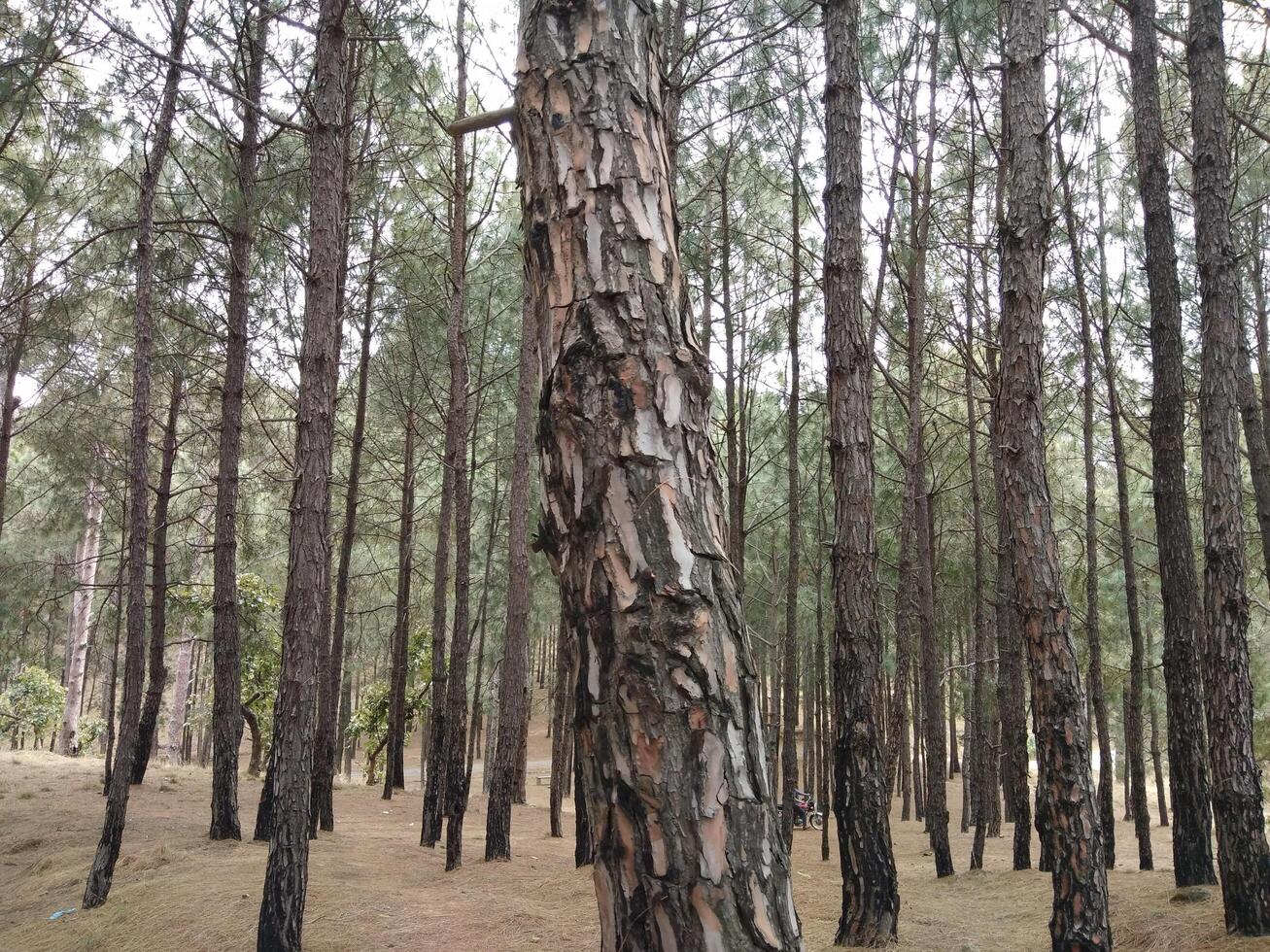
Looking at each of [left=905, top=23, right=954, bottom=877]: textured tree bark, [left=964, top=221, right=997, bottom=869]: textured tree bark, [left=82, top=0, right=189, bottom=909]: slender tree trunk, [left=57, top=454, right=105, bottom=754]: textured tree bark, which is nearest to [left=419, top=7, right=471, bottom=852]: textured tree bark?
[left=82, top=0, right=189, bottom=909]: slender tree trunk

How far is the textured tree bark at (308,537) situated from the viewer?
5035 millimetres

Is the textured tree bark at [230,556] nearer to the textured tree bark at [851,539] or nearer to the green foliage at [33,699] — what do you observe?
the textured tree bark at [851,539]

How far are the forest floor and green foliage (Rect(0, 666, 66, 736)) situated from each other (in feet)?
38.3

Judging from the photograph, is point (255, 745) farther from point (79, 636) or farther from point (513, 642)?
point (513, 642)

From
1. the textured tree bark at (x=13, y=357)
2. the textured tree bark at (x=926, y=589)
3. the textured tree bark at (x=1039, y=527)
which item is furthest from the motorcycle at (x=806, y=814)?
the textured tree bark at (x=13, y=357)

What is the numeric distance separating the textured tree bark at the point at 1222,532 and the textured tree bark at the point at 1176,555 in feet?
2.28

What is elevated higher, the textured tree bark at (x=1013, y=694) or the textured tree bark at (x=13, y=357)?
the textured tree bark at (x=13, y=357)

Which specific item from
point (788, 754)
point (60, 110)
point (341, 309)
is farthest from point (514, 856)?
point (60, 110)

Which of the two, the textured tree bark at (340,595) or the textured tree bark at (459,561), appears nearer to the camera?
the textured tree bark at (459,561)

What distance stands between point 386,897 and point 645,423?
6.40 metres

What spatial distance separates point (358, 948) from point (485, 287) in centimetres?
978

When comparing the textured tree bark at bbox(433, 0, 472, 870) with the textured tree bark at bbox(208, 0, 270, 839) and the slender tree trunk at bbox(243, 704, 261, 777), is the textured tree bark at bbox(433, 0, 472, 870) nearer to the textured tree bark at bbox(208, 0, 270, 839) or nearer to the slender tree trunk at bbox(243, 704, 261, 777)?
the textured tree bark at bbox(208, 0, 270, 839)

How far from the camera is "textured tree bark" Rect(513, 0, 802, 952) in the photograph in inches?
52.7

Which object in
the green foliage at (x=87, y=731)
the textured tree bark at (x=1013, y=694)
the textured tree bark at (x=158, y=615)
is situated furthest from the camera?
the green foliage at (x=87, y=731)
